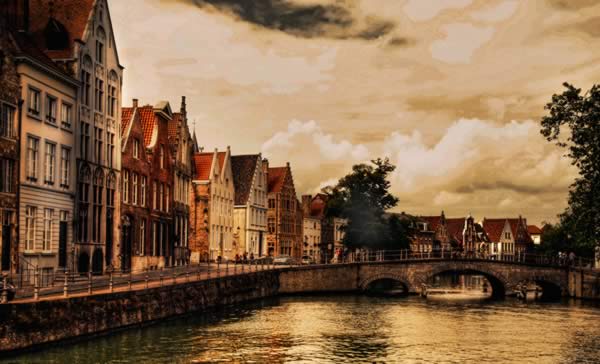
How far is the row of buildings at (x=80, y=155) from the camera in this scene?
3647 centimetres

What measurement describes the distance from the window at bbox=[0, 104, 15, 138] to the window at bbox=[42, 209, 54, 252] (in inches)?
214

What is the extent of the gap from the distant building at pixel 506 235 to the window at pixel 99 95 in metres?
114

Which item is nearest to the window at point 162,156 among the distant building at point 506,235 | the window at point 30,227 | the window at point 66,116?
the window at point 66,116

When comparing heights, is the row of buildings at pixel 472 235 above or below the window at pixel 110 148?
below

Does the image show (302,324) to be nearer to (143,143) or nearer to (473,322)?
(473,322)

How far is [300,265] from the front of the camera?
69.4 metres

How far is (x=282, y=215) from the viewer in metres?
98.8

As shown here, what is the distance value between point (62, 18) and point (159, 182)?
16787 millimetres

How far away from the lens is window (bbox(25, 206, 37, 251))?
37500 mm

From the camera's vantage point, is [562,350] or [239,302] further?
[239,302]

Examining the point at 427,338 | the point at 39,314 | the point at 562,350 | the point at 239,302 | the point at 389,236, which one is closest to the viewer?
the point at 39,314

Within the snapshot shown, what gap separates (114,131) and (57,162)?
863cm

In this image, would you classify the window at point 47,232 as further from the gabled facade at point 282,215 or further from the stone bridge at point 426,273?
the gabled facade at point 282,215

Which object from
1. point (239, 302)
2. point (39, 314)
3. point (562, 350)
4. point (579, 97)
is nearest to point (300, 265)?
point (239, 302)
